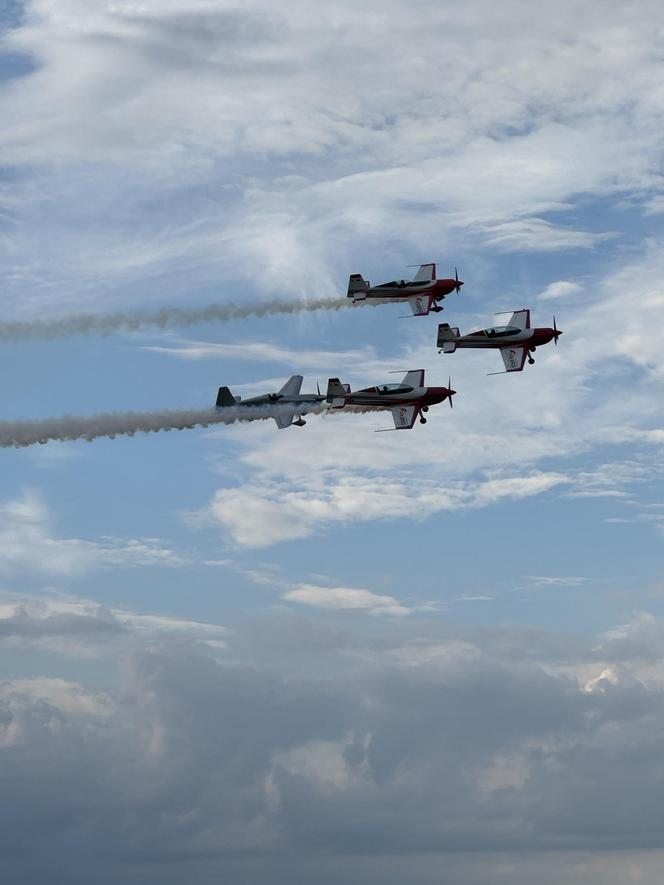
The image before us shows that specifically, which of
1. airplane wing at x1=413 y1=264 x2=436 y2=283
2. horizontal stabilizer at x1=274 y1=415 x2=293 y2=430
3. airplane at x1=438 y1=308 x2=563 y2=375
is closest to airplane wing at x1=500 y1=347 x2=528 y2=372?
airplane at x1=438 y1=308 x2=563 y2=375

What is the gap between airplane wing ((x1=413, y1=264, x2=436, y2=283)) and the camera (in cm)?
15012

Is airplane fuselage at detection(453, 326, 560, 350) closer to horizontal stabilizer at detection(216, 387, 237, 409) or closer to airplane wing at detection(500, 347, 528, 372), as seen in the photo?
airplane wing at detection(500, 347, 528, 372)

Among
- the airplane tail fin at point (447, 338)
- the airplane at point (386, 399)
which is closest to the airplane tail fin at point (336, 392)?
the airplane at point (386, 399)

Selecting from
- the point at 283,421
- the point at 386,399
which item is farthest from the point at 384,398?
the point at 283,421

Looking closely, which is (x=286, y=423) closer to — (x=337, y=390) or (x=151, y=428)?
(x=337, y=390)

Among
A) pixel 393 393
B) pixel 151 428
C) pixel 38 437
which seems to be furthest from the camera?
pixel 393 393

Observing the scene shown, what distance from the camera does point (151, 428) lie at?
12594 cm

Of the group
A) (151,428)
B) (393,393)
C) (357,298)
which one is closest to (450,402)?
(393,393)

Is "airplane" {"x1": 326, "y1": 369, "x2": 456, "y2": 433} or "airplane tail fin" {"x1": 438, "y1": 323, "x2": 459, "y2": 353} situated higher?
"airplane tail fin" {"x1": 438, "y1": 323, "x2": 459, "y2": 353}

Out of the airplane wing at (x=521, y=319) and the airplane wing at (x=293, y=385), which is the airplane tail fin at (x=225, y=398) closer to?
the airplane wing at (x=293, y=385)

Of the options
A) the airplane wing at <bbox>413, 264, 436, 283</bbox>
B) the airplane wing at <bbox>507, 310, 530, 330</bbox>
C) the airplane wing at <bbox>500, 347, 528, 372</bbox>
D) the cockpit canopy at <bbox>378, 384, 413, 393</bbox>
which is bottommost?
the cockpit canopy at <bbox>378, 384, 413, 393</bbox>

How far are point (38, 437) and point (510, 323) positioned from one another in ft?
202

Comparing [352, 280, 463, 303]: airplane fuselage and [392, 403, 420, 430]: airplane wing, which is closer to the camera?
[392, 403, 420, 430]: airplane wing

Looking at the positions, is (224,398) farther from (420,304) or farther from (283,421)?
(420,304)
